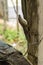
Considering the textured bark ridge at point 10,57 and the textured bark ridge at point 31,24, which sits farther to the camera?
the textured bark ridge at point 31,24

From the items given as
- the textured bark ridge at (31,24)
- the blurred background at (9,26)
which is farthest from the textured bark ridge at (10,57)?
the blurred background at (9,26)

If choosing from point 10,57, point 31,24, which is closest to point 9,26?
point 31,24

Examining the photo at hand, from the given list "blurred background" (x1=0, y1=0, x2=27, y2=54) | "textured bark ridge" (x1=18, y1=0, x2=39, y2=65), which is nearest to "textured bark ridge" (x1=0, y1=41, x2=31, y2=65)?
"textured bark ridge" (x1=18, y1=0, x2=39, y2=65)

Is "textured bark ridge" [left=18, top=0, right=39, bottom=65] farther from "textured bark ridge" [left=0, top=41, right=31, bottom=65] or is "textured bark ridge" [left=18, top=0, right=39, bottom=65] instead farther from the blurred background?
the blurred background

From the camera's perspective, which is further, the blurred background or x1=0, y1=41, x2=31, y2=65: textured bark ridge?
the blurred background

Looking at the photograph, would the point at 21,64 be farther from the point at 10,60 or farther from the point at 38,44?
the point at 38,44

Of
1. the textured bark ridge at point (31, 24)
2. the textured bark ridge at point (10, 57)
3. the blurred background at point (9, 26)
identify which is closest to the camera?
the textured bark ridge at point (10, 57)

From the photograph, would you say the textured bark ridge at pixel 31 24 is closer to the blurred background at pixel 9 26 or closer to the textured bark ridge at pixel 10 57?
the textured bark ridge at pixel 10 57

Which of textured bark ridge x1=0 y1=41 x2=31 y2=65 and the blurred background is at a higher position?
textured bark ridge x1=0 y1=41 x2=31 y2=65

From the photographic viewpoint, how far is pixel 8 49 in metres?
1.22

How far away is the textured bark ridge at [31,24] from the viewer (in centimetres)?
155

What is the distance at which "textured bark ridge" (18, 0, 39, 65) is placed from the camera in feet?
5.07

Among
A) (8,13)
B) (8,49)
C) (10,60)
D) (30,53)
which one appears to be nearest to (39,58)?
(30,53)

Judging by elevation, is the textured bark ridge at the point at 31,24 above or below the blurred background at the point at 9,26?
above
